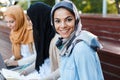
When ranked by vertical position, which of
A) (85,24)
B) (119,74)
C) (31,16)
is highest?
(31,16)

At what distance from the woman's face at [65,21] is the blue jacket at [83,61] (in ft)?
0.42

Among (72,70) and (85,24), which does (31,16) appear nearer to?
(72,70)

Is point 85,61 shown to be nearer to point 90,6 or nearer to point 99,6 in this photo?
point 99,6

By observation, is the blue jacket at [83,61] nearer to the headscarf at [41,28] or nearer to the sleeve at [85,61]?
the sleeve at [85,61]

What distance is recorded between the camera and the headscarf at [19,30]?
153 inches

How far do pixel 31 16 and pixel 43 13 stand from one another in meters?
0.14

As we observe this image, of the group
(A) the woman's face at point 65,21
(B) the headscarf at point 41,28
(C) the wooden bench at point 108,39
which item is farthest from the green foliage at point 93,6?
(A) the woman's face at point 65,21

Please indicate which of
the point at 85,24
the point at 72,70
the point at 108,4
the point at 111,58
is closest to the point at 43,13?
the point at 111,58

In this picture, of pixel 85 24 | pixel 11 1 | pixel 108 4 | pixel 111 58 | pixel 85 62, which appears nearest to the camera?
pixel 85 62

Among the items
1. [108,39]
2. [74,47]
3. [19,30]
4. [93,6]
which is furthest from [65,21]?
[93,6]

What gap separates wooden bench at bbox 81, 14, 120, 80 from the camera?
11.4 feet

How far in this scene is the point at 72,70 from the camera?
220 cm

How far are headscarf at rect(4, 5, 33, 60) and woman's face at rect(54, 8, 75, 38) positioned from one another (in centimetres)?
158

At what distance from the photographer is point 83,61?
2.15 metres
